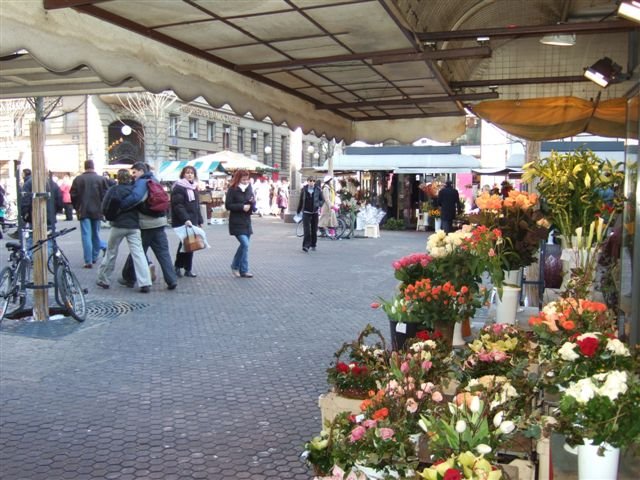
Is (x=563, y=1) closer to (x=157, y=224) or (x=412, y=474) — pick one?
(x=412, y=474)

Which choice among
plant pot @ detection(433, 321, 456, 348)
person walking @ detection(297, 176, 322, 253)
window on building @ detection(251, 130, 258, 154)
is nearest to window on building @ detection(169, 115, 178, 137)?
window on building @ detection(251, 130, 258, 154)

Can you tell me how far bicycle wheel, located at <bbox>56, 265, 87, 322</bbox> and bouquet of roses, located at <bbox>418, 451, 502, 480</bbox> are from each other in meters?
6.35

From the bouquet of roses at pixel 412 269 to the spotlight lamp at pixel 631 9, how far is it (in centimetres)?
169

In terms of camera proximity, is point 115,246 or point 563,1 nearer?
point 563,1

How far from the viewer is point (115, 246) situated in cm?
955

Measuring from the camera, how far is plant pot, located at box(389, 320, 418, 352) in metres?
3.58

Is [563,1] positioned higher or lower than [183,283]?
higher

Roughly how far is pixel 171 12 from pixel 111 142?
37.4 m

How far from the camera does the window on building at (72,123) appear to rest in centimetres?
3788

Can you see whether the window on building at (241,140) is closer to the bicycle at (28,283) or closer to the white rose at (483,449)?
the bicycle at (28,283)

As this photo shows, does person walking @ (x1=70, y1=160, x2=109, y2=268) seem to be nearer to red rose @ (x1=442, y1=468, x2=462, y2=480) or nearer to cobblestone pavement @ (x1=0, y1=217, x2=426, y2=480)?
cobblestone pavement @ (x1=0, y1=217, x2=426, y2=480)

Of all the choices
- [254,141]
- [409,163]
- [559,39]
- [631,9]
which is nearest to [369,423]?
[631,9]

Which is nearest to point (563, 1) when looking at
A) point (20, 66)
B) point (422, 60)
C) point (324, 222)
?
point (422, 60)

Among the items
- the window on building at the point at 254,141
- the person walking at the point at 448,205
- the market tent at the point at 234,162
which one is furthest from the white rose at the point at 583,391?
the window on building at the point at 254,141
